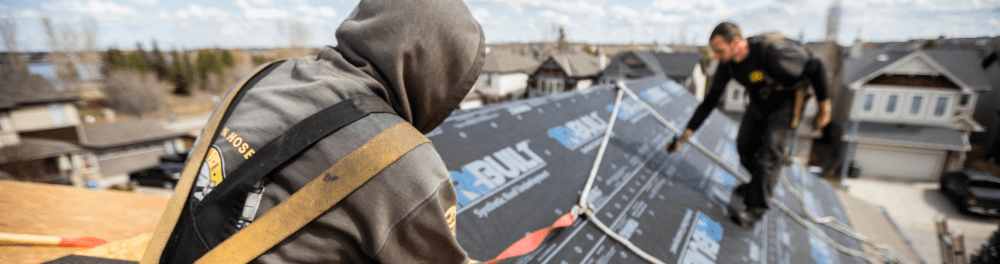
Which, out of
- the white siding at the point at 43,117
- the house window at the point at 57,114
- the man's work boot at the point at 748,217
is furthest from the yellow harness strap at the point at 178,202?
the house window at the point at 57,114

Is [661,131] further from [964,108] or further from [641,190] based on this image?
[964,108]

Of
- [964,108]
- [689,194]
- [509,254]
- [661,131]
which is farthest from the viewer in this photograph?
[964,108]

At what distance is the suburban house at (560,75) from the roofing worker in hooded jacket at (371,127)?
25.4 meters

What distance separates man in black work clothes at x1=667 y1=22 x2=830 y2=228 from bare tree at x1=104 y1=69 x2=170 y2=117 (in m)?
42.7

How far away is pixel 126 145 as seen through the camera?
19.6 metres

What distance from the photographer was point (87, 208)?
204 centimetres

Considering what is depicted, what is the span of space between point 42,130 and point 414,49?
25.9 metres

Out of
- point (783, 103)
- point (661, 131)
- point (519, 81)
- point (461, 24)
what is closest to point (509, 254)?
point (461, 24)

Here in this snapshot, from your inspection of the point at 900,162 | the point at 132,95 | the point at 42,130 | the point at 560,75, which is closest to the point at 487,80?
the point at 560,75

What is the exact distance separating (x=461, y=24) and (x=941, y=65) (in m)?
25.2

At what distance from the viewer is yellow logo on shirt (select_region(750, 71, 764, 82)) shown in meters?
2.71

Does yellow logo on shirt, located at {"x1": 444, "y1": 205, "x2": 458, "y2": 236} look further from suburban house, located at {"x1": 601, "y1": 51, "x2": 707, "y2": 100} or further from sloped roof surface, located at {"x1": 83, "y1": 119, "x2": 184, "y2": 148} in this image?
suburban house, located at {"x1": 601, "y1": 51, "x2": 707, "y2": 100}

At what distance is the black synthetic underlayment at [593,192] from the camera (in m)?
1.98

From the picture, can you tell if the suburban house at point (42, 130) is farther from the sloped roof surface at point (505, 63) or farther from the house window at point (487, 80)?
the sloped roof surface at point (505, 63)
